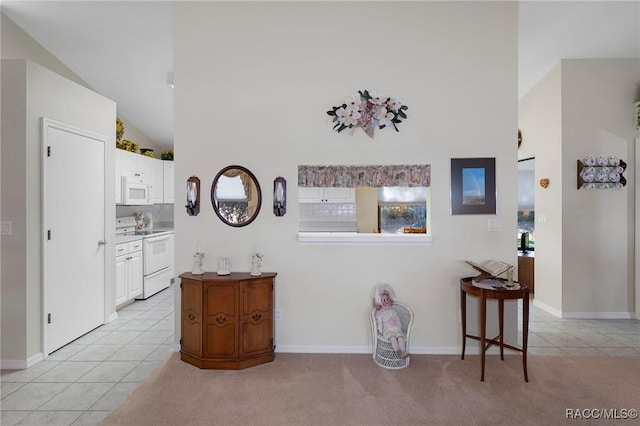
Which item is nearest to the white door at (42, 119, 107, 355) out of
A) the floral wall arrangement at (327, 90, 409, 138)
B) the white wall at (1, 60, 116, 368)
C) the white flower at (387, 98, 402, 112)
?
the white wall at (1, 60, 116, 368)

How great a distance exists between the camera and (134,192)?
5.11 m

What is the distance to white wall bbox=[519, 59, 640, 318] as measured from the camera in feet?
13.0

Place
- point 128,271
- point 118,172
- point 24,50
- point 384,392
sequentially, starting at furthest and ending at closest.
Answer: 1. point 118,172
2. point 128,271
3. point 24,50
4. point 384,392

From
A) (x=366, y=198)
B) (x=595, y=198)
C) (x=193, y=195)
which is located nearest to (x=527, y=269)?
(x=595, y=198)

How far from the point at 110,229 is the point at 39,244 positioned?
0.88 m

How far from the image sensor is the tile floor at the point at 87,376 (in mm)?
2205

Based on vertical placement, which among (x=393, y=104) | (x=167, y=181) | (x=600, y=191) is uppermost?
(x=393, y=104)

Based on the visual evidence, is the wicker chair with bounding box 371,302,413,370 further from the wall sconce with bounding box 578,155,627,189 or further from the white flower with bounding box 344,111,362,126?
the wall sconce with bounding box 578,155,627,189

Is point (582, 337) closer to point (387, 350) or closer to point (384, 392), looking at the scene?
point (387, 350)

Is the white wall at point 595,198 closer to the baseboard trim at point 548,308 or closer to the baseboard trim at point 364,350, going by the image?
the baseboard trim at point 548,308

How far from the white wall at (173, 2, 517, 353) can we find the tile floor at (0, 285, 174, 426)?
920 millimetres

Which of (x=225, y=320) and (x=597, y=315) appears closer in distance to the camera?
(x=225, y=320)

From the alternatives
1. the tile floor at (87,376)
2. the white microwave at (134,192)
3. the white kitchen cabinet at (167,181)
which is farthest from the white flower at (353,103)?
the white kitchen cabinet at (167,181)

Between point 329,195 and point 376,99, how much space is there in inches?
87.3
